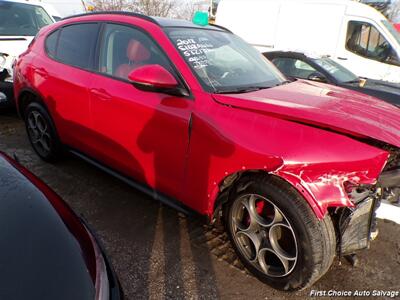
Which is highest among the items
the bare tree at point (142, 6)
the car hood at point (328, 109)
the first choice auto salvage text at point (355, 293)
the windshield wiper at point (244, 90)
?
the bare tree at point (142, 6)

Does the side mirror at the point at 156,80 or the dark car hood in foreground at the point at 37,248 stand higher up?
the side mirror at the point at 156,80

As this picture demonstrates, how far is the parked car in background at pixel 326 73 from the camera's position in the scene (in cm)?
520

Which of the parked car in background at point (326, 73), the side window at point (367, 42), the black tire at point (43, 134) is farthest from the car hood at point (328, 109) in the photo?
the side window at point (367, 42)

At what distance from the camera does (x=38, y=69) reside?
368 cm

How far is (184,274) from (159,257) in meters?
0.26

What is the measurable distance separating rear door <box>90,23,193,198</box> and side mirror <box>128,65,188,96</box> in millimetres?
68

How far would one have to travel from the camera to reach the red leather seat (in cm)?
273

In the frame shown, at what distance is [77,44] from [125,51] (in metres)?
0.76

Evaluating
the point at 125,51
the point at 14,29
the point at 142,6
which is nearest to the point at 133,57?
the point at 125,51

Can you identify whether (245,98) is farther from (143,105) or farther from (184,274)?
(184,274)

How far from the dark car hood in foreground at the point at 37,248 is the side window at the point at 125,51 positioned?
1.30 m

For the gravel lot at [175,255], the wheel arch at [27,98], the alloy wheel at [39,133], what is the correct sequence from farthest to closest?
the alloy wheel at [39,133]
the wheel arch at [27,98]
the gravel lot at [175,255]

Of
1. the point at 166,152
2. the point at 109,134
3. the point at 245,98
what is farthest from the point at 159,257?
the point at 245,98

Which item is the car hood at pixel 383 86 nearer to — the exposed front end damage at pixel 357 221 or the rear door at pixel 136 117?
the exposed front end damage at pixel 357 221
